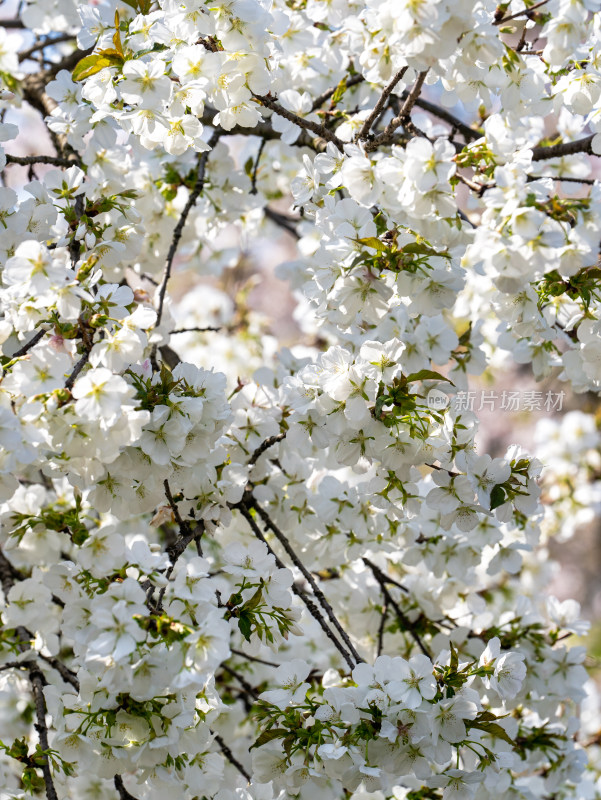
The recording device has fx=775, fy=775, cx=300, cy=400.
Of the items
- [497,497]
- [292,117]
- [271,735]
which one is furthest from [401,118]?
[271,735]

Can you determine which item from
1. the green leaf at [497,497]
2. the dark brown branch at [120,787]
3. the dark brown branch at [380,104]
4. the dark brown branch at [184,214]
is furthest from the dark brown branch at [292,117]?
the dark brown branch at [120,787]

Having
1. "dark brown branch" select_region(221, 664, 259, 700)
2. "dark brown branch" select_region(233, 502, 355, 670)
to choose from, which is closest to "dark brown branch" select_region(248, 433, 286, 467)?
"dark brown branch" select_region(233, 502, 355, 670)

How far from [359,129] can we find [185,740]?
45.8 inches

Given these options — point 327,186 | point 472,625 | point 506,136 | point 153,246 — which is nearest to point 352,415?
point 327,186

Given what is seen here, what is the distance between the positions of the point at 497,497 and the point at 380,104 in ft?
2.32

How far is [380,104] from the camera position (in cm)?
133

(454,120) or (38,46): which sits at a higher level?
(38,46)

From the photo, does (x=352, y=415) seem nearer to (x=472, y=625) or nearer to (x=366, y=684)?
(x=366, y=684)

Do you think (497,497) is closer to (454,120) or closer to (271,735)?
(271,735)

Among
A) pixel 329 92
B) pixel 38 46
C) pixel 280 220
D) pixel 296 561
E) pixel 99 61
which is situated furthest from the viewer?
pixel 280 220

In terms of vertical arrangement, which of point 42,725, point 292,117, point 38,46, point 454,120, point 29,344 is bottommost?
point 42,725

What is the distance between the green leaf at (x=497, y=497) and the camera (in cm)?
133

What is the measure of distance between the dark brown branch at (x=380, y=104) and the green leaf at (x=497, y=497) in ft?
2.26

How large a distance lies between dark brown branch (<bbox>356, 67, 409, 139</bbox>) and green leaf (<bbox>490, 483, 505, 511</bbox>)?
69cm
